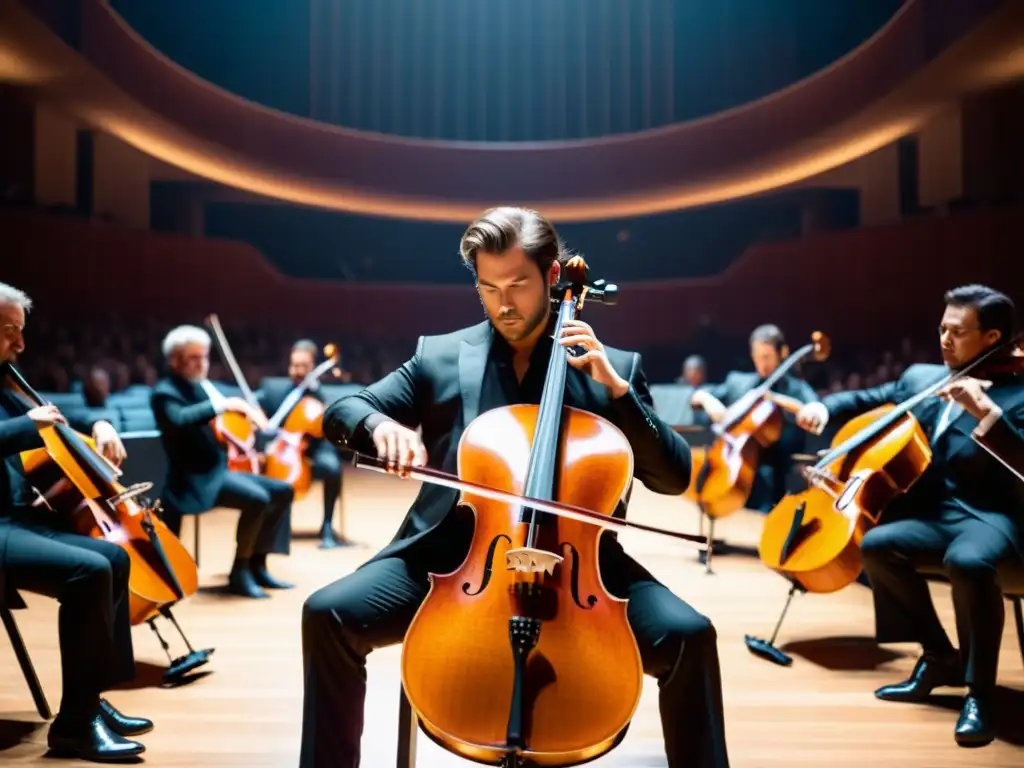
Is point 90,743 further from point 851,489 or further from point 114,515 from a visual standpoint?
point 851,489

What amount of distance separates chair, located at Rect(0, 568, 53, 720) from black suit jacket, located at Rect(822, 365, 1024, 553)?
7.30 ft

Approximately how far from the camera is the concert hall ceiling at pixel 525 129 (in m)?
6.39

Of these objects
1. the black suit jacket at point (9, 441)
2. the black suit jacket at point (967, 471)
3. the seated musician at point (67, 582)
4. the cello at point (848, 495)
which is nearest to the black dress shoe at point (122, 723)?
the seated musician at point (67, 582)

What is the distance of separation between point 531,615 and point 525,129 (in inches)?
415

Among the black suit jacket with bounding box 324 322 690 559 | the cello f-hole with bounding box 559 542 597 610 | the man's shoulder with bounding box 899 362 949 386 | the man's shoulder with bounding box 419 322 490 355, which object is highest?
the man's shoulder with bounding box 419 322 490 355

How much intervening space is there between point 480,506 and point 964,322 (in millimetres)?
1498

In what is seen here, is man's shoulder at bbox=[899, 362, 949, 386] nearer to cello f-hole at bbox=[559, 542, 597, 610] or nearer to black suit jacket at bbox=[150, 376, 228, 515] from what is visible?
cello f-hole at bbox=[559, 542, 597, 610]

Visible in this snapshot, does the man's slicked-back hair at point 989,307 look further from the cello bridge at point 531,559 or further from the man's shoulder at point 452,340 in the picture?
the cello bridge at point 531,559

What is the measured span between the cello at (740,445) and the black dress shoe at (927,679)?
1.44 m

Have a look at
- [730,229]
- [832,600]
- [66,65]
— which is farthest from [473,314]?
[832,600]

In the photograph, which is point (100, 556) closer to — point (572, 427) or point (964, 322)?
point (572, 427)

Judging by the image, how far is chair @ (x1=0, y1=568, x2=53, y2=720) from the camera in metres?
2.10

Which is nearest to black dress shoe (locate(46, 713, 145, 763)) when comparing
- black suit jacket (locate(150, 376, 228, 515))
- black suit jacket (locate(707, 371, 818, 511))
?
black suit jacket (locate(150, 376, 228, 515))

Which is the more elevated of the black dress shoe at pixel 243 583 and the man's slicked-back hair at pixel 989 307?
the man's slicked-back hair at pixel 989 307
